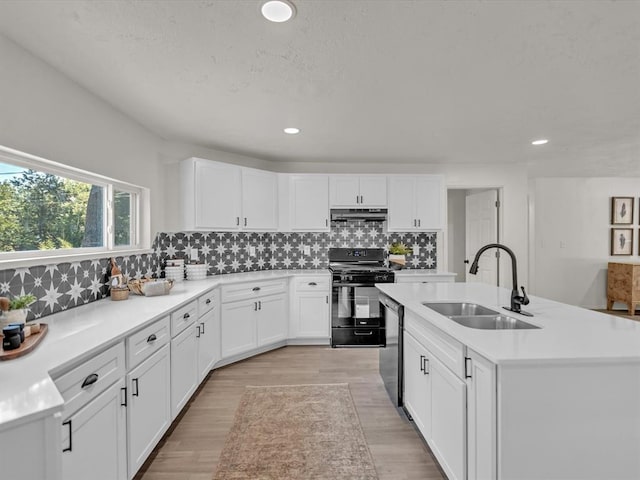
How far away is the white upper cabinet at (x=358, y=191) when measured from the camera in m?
4.33

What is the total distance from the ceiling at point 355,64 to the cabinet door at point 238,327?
1.77 metres

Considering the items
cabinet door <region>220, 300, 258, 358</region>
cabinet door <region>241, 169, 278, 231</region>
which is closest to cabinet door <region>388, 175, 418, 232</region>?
cabinet door <region>241, 169, 278, 231</region>

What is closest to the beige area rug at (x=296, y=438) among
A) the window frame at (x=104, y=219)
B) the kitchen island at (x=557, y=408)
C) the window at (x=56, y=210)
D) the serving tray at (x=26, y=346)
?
the kitchen island at (x=557, y=408)

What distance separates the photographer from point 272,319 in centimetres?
386

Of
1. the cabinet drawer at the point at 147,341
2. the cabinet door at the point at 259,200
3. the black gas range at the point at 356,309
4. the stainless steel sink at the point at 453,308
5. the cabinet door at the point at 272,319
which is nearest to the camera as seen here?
the cabinet drawer at the point at 147,341

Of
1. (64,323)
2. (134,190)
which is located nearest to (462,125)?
(134,190)

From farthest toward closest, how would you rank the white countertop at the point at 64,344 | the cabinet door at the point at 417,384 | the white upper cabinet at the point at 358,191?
the white upper cabinet at the point at 358,191 → the cabinet door at the point at 417,384 → the white countertop at the point at 64,344

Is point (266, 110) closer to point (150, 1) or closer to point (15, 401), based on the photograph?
point (150, 1)

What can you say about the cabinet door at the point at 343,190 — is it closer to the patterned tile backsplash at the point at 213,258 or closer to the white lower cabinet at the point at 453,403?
the patterned tile backsplash at the point at 213,258

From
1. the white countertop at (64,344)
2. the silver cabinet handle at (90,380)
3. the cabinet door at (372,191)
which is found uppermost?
the cabinet door at (372,191)

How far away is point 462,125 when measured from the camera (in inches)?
121

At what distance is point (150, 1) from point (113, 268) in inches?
75.9

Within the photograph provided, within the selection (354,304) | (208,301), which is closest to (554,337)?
(208,301)

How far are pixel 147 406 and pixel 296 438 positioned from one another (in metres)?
0.95
